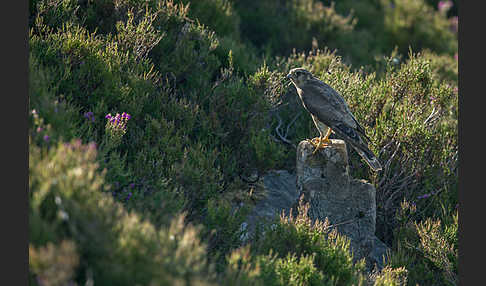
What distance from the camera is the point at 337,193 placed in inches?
248

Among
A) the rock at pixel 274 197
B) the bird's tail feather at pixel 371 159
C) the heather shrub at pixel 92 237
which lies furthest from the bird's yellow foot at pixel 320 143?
the heather shrub at pixel 92 237

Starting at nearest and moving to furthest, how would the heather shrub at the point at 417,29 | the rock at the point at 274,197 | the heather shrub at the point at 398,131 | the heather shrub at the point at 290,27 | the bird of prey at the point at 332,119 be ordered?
the bird of prey at the point at 332,119, the rock at the point at 274,197, the heather shrub at the point at 398,131, the heather shrub at the point at 290,27, the heather shrub at the point at 417,29

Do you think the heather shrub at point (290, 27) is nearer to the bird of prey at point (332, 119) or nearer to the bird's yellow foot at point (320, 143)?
the bird of prey at point (332, 119)

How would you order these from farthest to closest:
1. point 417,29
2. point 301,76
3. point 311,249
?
point 417,29
point 301,76
point 311,249

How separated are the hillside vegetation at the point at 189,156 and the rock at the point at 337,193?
0.44 meters

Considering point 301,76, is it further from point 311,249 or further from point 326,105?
point 311,249

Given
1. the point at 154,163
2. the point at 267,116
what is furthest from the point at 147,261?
the point at 267,116

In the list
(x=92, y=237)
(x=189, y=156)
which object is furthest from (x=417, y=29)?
(x=92, y=237)

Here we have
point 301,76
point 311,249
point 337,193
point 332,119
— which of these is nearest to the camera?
point 311,249

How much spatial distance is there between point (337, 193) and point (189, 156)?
2.03 meters

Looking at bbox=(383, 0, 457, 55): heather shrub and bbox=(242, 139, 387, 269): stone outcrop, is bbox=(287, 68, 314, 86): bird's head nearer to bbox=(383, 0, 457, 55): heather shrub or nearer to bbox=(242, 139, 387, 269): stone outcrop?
bbox=(242, 139, 387, 269): stone outcrop

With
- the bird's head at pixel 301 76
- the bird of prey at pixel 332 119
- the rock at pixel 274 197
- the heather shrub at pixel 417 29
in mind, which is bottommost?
the rock at pixel 274 197

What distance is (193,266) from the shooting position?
12.0 ft

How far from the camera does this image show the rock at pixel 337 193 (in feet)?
20.2
